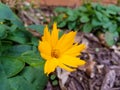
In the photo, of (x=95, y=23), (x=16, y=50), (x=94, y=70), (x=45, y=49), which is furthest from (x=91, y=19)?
(x=45, y=49)

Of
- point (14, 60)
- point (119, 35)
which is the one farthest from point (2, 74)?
point (119, 35)

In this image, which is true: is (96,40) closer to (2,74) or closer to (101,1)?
(101,1)

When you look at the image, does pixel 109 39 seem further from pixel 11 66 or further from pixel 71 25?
pixel 11 66

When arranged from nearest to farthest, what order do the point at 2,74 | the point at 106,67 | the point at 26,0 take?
the point at 2,74
the point at 106,67
the point at 26,0

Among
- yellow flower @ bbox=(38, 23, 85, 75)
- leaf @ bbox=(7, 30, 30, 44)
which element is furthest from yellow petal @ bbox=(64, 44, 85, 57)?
leaf @ bbox=(7, 30, 30, 44)

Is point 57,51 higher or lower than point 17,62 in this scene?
higher

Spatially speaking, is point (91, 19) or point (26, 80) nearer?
point (26, 80)
